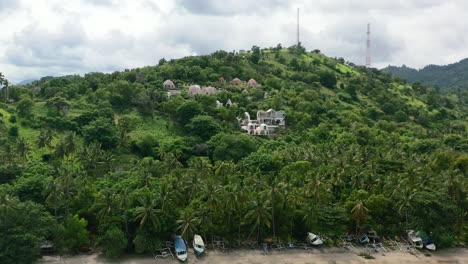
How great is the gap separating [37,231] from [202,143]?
1690 inches

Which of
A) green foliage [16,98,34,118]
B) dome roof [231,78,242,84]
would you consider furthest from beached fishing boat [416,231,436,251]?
dome roof [231,78,242,84]

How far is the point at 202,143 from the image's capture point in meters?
89.0

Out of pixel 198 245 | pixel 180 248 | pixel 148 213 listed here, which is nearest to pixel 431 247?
pixel 198 245

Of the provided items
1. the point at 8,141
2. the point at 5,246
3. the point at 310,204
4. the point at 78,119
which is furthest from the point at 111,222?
the point at 78,119

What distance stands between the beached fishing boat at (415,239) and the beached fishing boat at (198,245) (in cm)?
2738

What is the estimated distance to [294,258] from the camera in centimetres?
5572

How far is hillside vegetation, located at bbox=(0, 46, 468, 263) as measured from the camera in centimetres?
5447

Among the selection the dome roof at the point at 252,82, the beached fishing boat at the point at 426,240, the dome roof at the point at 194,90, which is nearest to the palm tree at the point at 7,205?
the beached fishing boat at the point at 426,240

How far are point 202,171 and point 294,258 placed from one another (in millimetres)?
19326

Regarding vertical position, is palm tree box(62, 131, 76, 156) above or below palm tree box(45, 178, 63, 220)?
above

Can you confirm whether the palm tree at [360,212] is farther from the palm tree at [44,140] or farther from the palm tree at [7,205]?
the palm tree at [44,140]

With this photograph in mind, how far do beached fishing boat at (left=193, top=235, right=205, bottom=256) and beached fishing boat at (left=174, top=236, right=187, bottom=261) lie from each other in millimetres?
1314

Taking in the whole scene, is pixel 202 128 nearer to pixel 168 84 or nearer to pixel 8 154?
pixel 8 154

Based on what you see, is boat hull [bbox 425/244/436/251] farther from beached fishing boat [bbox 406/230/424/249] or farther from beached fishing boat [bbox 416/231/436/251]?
beached fishing boat [bbox 406/230/424/249]
